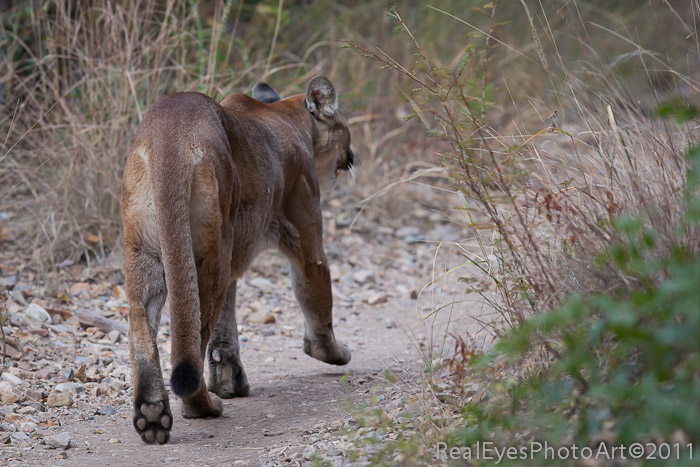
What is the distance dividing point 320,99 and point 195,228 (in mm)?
2134

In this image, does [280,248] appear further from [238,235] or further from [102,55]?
[102,55]

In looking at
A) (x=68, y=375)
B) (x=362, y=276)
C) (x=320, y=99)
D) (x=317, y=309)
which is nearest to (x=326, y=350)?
(x=317, y=309)

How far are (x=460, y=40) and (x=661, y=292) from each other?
8.78m

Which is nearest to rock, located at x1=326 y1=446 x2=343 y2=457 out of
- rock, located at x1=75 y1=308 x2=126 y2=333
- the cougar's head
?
rock, located at x1=75 y1=308 x2=126 y2=333

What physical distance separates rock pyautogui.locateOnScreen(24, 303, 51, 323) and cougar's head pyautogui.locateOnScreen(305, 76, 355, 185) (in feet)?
6.85

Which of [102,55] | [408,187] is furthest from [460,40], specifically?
[102,55]

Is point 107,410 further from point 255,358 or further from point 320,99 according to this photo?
point 320,99

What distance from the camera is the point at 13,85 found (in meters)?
7.64

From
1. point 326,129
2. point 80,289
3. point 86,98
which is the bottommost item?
point 80,289

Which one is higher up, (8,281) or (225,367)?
(8,281)

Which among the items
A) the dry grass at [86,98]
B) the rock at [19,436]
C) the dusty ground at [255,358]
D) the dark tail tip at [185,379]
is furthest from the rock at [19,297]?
the dark tail tip at [185,379]

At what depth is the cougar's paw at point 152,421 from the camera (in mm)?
3768

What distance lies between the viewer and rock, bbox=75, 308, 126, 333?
18.2 feet

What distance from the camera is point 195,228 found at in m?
3.83
